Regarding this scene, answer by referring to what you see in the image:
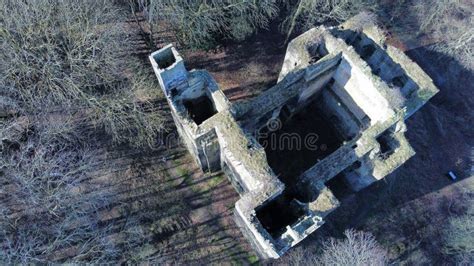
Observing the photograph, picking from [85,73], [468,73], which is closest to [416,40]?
[468,73]

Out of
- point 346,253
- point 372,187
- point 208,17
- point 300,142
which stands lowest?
point 346,253

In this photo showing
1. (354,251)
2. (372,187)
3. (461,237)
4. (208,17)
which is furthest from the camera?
(372,187)

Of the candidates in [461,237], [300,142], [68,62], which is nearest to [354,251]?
[300,142]

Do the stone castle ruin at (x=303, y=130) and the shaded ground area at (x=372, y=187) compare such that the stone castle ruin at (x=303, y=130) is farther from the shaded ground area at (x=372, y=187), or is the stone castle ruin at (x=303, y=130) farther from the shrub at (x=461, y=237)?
the shrub at (x=461, y=237)

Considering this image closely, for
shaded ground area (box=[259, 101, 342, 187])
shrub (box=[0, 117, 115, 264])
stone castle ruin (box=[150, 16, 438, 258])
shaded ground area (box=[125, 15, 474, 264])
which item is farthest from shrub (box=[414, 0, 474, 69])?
shrub (box=[0, 117, 115, 264])

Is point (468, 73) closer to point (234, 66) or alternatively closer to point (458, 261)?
point (458, 261)

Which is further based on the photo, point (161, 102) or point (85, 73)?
point (161, 102)

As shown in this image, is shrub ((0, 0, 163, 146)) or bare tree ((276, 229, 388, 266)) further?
bare tree ((276, 229, 388, 266))

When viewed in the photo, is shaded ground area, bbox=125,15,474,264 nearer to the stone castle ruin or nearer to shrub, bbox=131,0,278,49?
shrub, bbox=131,0,278,49

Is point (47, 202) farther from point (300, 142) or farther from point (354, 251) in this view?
point (354, 251)
